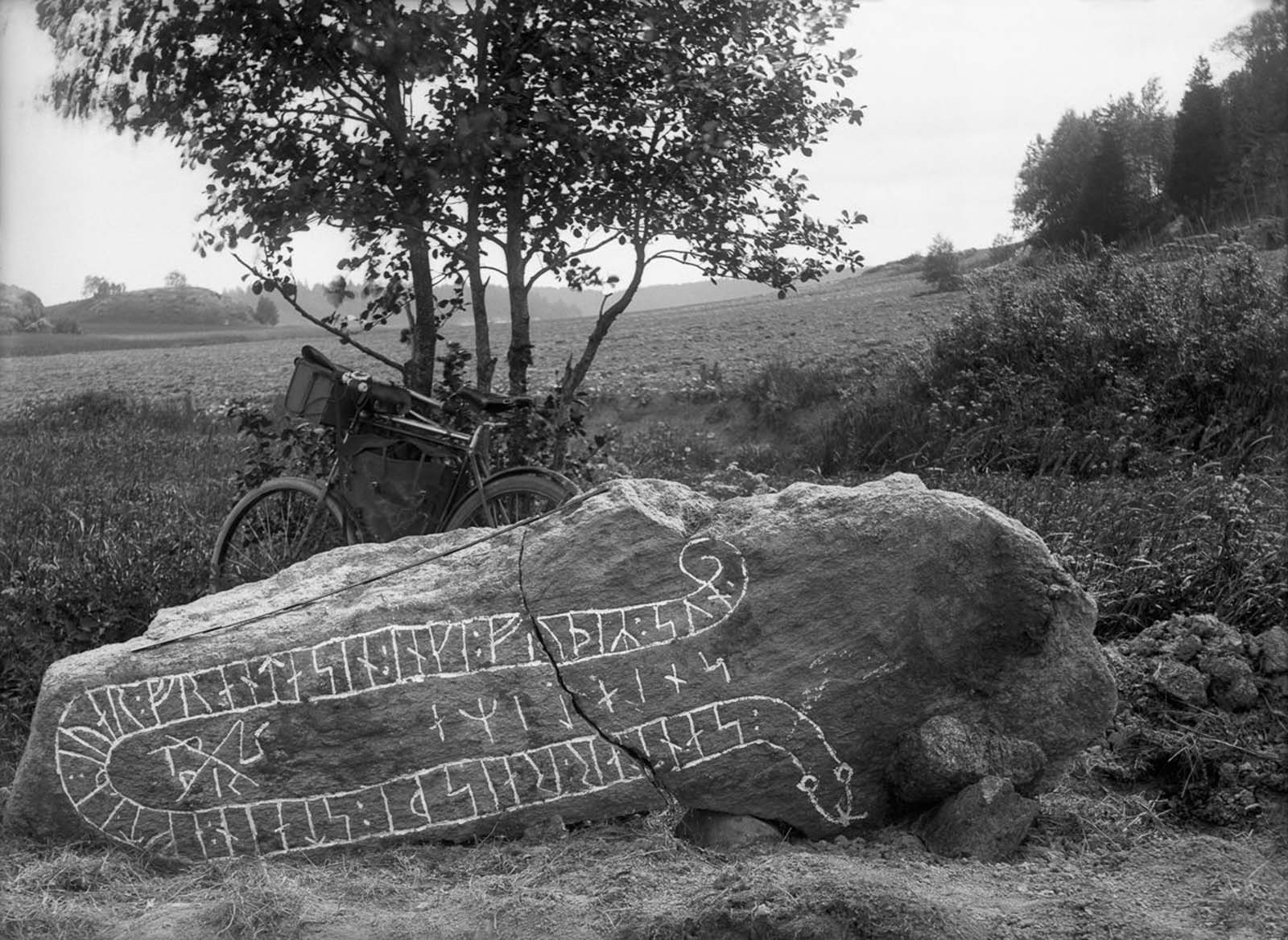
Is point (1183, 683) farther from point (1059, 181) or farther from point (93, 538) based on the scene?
point (1059, 181)

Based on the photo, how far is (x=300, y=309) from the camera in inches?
249

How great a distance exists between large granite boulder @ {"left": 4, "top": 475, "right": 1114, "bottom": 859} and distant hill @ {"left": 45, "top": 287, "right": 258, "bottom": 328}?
31.0 ft

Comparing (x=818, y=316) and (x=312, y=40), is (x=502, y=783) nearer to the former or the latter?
(x=312, y=40)

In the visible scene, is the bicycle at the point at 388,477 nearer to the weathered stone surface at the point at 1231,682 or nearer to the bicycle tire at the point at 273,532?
the bicycle tire at the point at 273,532

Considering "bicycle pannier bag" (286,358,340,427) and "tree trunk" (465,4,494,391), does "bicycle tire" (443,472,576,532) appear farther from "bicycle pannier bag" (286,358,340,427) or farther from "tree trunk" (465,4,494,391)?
"tree trunk" (465,4,494,391)

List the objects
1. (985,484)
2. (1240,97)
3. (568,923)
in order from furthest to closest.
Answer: (1240,97)
(985,484)
(568,923)

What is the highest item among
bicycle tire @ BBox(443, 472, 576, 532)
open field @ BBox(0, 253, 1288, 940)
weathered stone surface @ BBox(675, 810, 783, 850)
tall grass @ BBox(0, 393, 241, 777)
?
bicycle tire @ BBox(443, 472, 576, 532)

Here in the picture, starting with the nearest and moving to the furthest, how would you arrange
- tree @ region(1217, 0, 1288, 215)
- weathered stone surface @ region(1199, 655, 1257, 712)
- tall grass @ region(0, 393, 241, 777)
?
weathered stone surface @ region(1199, 655, 1257, 712) → tall grass @ region(0, 393, 241, 777) → tree @ region(1217, 0, 1288, 215)

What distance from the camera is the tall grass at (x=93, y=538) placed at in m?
5.70

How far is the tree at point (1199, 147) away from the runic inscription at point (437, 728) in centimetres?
1228

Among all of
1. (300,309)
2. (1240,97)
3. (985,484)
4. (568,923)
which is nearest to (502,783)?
(568,923)

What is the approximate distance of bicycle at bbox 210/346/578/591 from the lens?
5473 millimetres

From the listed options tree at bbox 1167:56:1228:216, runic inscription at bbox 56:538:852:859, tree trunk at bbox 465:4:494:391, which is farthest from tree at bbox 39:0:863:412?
tree at bbox 1167:56:1228:216

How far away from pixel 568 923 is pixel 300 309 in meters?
3.81
